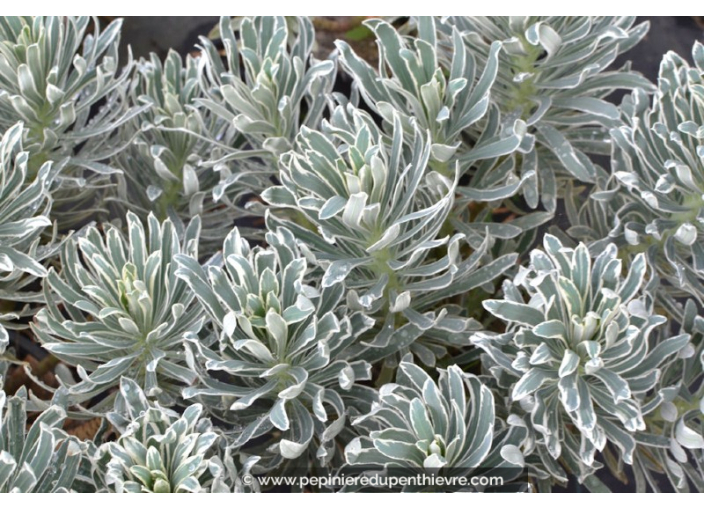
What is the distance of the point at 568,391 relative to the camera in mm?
982

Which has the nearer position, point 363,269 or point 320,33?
point 363,269

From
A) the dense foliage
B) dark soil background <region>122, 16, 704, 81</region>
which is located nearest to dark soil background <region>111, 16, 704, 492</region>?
dark soil background <region>122, 16, 704, 81</region>

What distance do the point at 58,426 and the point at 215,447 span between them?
8.4 inches

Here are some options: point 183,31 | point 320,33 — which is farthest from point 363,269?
point 183,31

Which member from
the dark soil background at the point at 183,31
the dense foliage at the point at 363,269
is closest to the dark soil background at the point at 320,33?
the dark soil background at the point at 183,31

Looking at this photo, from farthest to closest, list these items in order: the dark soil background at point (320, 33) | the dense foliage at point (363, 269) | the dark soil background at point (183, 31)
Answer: the dark soil background at point (183, 31)
the dark soil background at point (320, 33)
the dense foliage at point (363, 269)

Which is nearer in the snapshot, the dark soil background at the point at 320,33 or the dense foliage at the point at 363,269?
the dense foliage at the point at 363,269

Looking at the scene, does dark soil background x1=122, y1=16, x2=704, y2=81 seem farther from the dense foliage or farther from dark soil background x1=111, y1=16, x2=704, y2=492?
the dense foliage

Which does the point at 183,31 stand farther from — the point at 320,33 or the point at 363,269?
the point at 363,269

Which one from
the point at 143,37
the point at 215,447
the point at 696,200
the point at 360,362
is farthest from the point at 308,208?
the point at 143,37

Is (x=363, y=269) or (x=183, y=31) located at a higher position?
(x=363, y=269)

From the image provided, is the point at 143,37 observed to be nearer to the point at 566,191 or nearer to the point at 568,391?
the point at 566,191

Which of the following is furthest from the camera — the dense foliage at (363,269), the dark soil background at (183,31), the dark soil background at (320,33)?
the dark soil background at (183,31)

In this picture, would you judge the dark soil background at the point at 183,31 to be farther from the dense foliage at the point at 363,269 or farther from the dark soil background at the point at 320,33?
the dense foliage at the point at 363,269
